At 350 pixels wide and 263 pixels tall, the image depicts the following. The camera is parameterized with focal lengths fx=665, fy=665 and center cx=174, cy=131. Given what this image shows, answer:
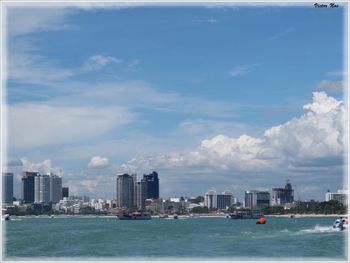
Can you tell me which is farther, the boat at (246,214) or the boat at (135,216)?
the boat at (135,216)

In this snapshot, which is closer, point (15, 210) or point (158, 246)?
point (158, 246)

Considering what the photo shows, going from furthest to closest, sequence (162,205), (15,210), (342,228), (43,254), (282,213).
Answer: (162,205), (282,213), (15,210), (342,228), (43,254)

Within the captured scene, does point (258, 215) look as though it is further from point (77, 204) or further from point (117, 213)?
point (77, 204)

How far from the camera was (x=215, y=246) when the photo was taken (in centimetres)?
1516

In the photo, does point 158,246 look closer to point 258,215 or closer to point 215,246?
point 215,246

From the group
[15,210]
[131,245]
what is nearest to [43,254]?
[131,245]

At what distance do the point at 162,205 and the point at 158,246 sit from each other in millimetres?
37179

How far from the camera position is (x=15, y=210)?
39.4 m

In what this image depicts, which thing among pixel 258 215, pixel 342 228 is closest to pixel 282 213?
pixel 258 215

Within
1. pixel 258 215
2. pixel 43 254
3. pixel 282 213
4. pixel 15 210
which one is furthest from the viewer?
pixel 282 213

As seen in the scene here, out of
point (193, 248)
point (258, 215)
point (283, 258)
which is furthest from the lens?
point (258, 215)

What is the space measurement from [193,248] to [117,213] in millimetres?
31140

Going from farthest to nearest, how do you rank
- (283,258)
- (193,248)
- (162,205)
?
1. (162,205)
2. (193,248)
3. (283,258)

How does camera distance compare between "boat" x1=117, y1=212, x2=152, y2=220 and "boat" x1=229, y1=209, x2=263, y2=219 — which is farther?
"boat" x1=117, y1=212, x2=152, y2=220
